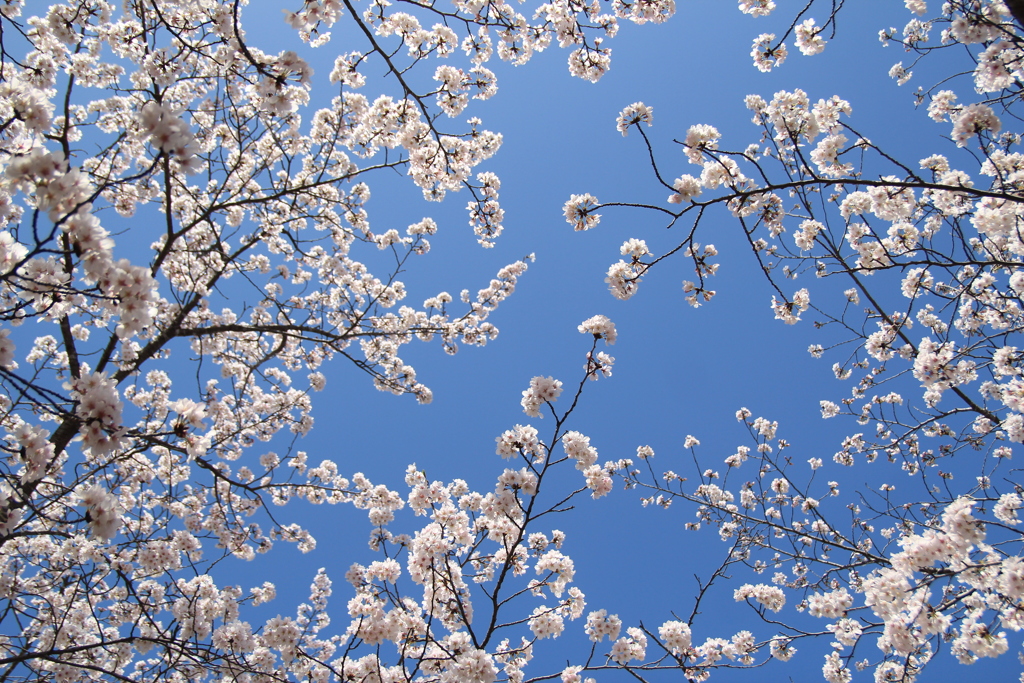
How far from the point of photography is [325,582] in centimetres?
802

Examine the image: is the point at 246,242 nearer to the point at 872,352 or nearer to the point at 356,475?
the point at 356,475

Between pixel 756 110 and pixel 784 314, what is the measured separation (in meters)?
2.63

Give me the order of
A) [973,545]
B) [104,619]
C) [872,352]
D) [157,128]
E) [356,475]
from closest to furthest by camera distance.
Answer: [157,128], [973,545], [872,352], [104,619], [356,475]

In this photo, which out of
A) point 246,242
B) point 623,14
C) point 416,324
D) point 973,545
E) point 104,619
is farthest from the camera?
point 416,324

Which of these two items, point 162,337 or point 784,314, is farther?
point 162,337

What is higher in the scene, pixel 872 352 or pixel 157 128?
pixel 872 352

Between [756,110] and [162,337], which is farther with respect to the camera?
[162,337]

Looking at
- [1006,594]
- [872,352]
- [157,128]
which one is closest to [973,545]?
[1006,594]

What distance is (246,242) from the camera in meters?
6.93

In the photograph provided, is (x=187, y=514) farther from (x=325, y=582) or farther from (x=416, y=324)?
(x=416, y=324)

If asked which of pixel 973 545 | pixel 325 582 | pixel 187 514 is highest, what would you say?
pixel 187 514

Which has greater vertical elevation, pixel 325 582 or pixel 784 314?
pixel 784 314

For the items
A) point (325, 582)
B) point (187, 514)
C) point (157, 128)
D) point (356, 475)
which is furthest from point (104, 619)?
point (157, 128)

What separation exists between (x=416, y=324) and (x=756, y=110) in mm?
6494
